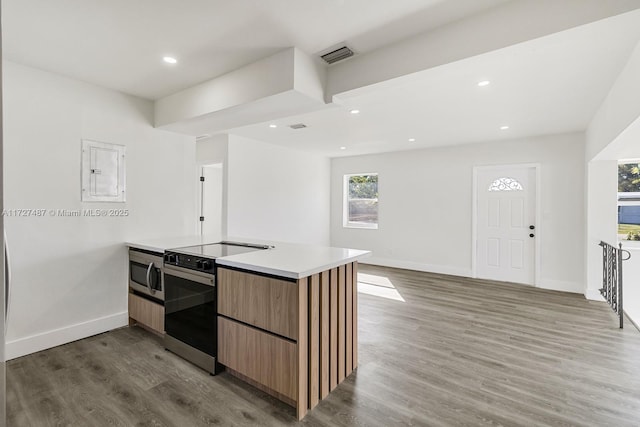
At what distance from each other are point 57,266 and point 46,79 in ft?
5.66

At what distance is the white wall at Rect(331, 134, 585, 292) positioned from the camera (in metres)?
4.95

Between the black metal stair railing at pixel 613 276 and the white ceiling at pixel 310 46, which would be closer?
the white ceiling at pixel 310 46

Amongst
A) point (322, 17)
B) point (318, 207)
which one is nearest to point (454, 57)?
point (322, 17)

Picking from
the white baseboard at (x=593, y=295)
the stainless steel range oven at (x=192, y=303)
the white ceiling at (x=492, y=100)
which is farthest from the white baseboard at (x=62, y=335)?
the white baseboard at (x=593, y=295)

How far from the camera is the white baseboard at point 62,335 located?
9.04ft

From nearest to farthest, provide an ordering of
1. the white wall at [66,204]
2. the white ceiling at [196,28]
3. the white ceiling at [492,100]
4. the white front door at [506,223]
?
the white ceiling at [196,28], the white ceiling at [492,100], the white wall at [66,204], the white front door at [506,223]

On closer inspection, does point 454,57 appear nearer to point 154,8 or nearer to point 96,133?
point 154,8

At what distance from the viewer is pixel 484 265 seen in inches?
225

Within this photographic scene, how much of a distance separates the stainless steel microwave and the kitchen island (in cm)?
96

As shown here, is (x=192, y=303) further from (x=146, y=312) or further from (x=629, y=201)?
(x=629, y=201)

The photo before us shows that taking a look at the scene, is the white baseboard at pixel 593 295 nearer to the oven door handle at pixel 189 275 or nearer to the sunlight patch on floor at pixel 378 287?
the sunlight patch on floor at pixel 378 287

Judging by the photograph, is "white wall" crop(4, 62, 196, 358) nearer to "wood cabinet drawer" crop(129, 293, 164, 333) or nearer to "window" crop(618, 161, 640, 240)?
"wood cabinet drawer" crop(129, 293, 164, 333)

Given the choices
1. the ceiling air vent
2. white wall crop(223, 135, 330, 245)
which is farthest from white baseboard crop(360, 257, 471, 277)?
the ceiling air vent

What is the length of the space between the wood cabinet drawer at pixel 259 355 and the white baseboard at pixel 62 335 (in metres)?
1.71
